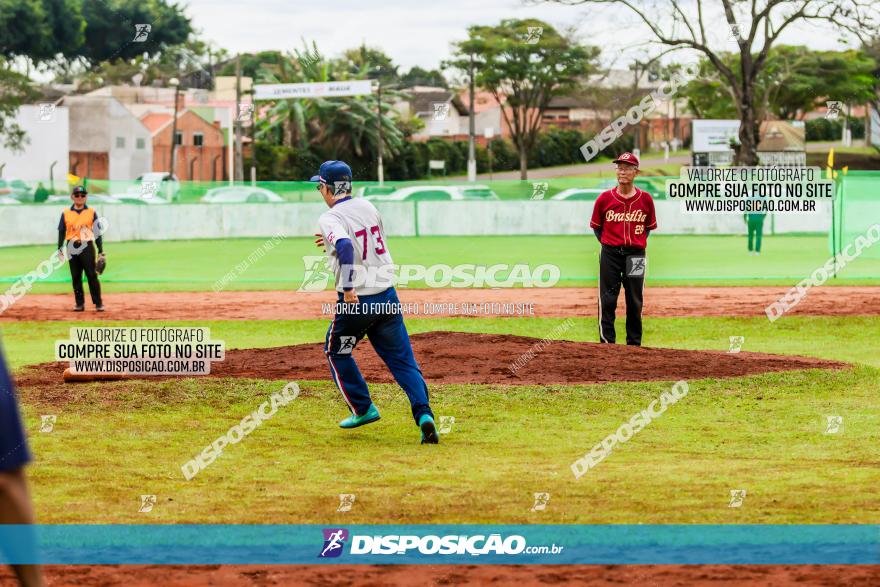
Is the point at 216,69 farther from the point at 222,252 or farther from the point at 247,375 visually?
the point at 247,375

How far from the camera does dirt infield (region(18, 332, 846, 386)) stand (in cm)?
1261

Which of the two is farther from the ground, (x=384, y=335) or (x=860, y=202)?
(x=860, y=202)

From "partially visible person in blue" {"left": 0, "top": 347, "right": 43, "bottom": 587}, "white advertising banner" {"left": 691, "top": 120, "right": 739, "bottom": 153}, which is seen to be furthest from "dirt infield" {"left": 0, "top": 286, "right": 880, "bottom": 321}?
"white advertising banner" {"left": 691, "top": 120, "right": 739, "bottom": 153}

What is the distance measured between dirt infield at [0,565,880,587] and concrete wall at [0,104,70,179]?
6994 cm

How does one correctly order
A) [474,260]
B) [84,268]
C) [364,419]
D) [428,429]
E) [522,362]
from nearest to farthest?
[428,429], [364,419], [522,362], [84,268], [474,260]

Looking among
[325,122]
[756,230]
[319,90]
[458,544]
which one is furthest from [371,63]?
[458,544]

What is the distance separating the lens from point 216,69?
360ft

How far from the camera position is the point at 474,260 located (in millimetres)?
31984

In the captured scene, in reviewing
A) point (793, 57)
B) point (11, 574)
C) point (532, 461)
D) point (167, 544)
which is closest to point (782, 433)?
point (532, 461)

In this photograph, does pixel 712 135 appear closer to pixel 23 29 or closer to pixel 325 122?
pixel 325 122

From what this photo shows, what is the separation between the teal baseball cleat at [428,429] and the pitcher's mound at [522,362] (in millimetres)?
2992

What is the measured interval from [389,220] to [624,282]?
25544 millimetres

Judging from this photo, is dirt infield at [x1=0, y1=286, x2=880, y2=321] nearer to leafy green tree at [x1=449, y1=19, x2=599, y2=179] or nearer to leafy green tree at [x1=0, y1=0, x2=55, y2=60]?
leafy green tree at [x1=449, y1=19, x2=599, y2=179]

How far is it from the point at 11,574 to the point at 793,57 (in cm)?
7086
